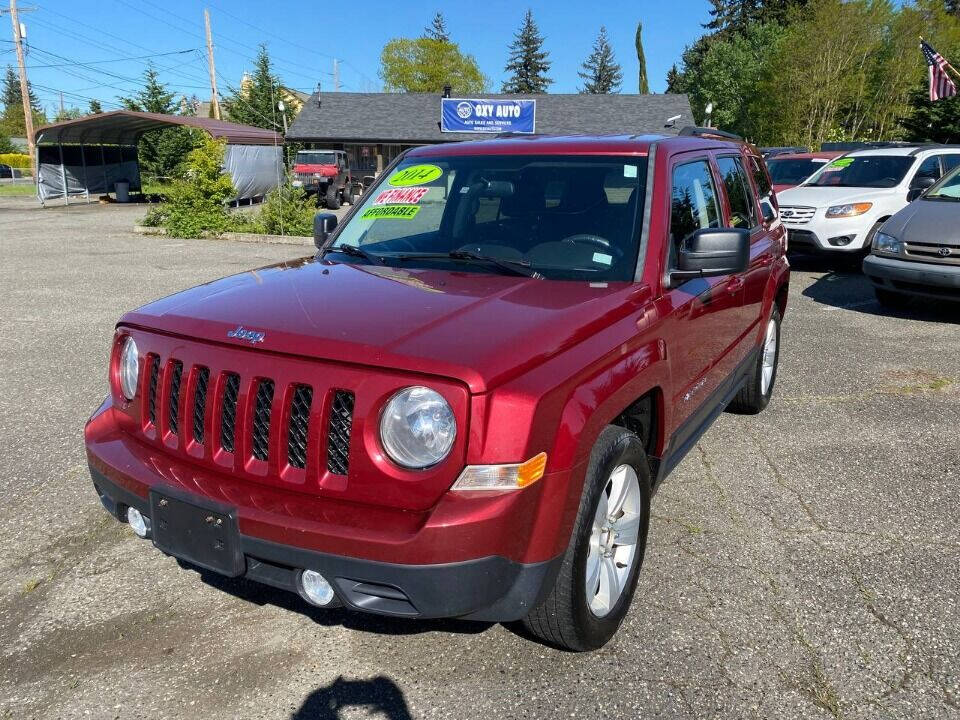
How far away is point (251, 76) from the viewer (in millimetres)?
52281

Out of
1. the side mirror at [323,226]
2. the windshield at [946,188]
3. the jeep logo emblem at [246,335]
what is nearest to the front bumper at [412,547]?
the jeep logo emblem at [246,335]

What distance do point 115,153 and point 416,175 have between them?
32009mm

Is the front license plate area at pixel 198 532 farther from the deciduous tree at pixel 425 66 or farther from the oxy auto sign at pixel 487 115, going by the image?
the deciduous tree at pixel 425 66

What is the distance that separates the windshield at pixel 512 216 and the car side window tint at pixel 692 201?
0.21 meters

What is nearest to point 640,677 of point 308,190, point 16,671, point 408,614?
point 408,614

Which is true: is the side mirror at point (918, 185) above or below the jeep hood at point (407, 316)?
above

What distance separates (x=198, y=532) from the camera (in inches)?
96.9

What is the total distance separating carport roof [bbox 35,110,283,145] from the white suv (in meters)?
17.1

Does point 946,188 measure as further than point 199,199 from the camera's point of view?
No

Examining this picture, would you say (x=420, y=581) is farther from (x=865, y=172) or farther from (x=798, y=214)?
(x=865, y=172)

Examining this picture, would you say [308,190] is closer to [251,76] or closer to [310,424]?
[310,424]

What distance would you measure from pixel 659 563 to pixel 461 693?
3.96 ft

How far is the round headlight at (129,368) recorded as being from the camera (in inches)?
112

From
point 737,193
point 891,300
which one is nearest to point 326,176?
point 891,300
